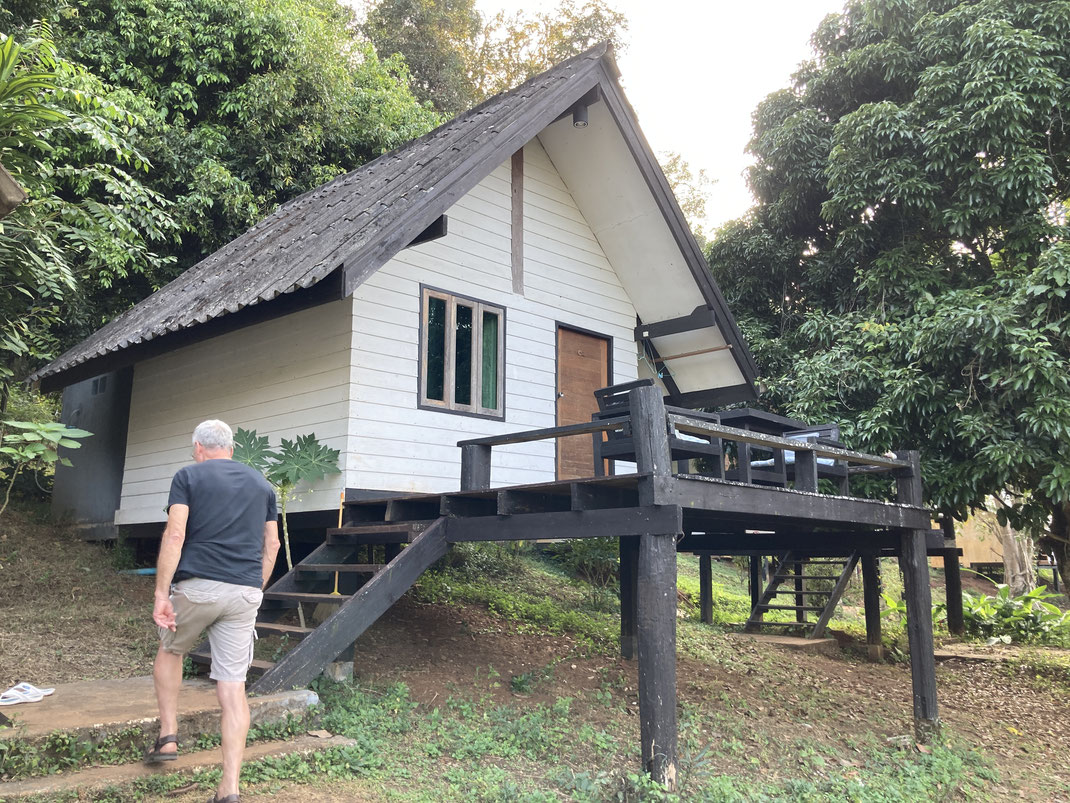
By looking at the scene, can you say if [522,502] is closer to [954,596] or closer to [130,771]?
[130,771]

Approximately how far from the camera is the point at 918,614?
7797 mm

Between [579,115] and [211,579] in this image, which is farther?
[579,115]

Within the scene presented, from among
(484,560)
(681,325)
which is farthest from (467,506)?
(484,560)

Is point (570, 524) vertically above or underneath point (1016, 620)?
above

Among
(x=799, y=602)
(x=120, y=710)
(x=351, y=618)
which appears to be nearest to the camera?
(x=120, y=710)

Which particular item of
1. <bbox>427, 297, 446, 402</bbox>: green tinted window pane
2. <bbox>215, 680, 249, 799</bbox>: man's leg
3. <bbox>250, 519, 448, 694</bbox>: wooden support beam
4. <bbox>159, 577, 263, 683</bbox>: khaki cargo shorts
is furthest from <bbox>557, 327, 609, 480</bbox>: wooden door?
<bbox>215, 680, 249, 799</bbox>: man's leg

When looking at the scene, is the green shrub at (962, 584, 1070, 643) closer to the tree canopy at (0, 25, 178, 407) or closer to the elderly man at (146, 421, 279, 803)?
the elderly man at (146, 421, 279, 803)

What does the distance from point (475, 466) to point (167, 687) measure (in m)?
3.06

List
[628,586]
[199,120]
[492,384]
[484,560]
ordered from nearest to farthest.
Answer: [492,384] < [628,586] < [484,560] < [199,120]

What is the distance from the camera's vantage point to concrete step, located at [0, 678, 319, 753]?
475cm

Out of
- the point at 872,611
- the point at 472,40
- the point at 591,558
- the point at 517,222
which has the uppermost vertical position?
the point at 472,40

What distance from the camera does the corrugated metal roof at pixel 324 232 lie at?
7230mm

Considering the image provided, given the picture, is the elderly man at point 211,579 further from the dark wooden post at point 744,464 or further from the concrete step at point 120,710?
the dark wooden post at point 744,464

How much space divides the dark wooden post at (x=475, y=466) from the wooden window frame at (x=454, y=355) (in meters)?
1.48
